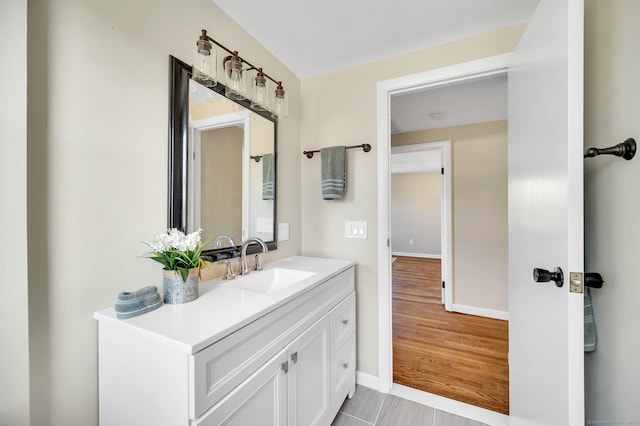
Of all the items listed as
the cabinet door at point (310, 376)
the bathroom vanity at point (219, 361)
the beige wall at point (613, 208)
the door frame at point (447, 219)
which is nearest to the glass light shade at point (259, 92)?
the bathroom vanity at point (219, 361)

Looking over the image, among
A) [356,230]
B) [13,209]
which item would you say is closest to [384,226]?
[356,230]

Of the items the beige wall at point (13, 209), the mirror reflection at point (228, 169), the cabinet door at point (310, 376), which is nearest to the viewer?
the beige wall at point (13, 209)

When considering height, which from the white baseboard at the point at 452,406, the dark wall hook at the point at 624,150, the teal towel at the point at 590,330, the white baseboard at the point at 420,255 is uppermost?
the dark wall hook at the point at 624,150

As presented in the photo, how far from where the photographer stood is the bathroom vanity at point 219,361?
0.68m

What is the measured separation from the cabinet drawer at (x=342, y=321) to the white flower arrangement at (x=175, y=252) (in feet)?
2.67

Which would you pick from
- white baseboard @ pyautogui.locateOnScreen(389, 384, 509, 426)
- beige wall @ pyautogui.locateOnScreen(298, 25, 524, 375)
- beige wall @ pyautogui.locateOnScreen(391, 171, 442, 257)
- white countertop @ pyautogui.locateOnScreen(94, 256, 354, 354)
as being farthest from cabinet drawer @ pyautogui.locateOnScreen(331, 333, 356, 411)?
beige wall @ pyautogui.locateOnScreen(391, 171, 442, 257)

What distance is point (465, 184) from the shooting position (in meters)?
3.00

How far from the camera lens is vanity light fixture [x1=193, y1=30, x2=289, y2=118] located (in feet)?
3.60

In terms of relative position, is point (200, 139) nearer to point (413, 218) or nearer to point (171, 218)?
point (171, 218)

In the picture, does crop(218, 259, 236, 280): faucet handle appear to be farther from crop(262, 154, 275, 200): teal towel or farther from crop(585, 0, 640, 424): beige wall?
crop(585, 0, 640, 424): beige wall

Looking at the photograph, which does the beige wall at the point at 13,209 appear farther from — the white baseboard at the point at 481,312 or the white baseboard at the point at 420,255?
the white baseboard at the point at 420,255

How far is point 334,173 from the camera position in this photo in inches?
70.7

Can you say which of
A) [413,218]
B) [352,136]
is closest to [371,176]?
[352,136]

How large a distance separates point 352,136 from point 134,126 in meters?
1.32
